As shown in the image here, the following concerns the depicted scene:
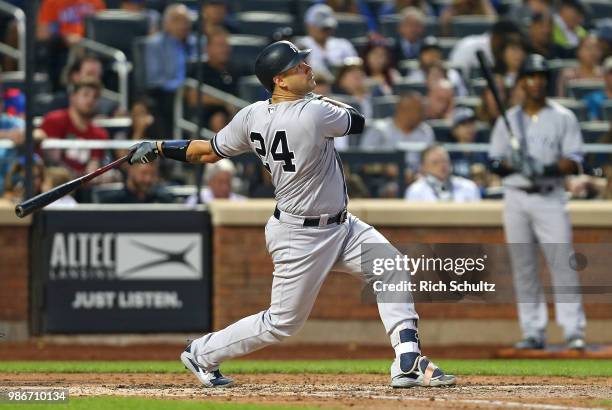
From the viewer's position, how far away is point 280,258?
298 inches

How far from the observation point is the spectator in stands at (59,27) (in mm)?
14688

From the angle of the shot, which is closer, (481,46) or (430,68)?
(430,68)

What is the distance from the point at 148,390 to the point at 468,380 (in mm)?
1994

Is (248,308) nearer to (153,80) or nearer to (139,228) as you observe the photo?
(139,228)

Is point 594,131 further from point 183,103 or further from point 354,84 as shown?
point 183,103

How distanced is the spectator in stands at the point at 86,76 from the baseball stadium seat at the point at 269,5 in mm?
3013

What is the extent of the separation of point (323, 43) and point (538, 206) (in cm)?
493

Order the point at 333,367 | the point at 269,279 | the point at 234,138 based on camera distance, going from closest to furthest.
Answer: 1. the point at 234,138
2. the point at 333,367
3. the point at 269,279

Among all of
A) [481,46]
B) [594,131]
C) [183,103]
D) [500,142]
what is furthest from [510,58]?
[500,142]

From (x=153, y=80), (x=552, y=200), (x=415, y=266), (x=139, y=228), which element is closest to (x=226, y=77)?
(x=153, y=80)

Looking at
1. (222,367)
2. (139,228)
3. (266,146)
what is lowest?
(222,367)

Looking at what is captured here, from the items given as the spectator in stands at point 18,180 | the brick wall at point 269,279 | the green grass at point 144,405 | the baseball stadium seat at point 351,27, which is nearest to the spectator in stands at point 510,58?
the baseball stadium seat at point 351,27

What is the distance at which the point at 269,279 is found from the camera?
40.4 ft

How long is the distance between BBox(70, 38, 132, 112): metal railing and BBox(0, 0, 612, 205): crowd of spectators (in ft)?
0.25
